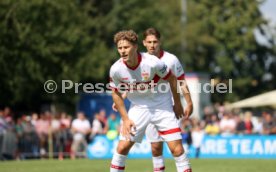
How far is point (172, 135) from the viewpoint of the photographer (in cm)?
1187

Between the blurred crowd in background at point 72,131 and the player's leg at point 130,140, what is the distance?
17.8 m

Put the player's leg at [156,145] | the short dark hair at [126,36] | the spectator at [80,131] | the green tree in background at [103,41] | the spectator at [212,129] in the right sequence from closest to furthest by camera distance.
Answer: the short dark hair at [126,36], the player's leg at [156,145], the spectator at [80,131], the spectator at [212,129], the green tree in background at [103,41]

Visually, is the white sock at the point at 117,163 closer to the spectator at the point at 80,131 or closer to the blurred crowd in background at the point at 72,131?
the blurred crowd in background at the point at 72,131

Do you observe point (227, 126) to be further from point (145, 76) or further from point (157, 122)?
point (145, 76)

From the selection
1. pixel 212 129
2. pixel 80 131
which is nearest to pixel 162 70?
pixel 80 131

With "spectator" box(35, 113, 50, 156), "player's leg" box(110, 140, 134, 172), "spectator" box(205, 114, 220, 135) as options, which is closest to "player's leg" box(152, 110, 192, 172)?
"player's leg" box(110, 140, 134, 172)

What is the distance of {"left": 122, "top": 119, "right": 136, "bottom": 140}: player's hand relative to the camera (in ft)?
38.0

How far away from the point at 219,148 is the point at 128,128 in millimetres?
18877

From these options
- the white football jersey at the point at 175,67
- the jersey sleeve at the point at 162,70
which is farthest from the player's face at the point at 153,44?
the jersey sleeve at the point at 162,70

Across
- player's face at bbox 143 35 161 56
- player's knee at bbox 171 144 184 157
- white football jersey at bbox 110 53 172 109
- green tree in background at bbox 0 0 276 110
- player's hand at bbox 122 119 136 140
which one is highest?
green tree in background at bbox 0 0 276 110

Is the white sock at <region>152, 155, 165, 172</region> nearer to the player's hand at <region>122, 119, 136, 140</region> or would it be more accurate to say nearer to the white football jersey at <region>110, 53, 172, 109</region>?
the white football jersey at <region>110, 53, 172, 109</region>

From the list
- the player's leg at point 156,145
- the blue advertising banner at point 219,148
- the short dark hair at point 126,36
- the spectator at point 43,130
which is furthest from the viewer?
the spectator at point 43,130

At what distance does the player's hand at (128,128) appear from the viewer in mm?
11594

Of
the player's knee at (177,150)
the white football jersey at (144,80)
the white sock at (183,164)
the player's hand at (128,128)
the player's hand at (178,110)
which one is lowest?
the white sock at (183,164)
